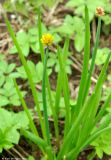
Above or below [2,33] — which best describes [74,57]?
below

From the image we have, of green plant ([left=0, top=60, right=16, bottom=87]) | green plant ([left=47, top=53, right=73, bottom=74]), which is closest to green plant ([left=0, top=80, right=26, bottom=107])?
green plant ([left=0, top=60, right=16, bottom=87])

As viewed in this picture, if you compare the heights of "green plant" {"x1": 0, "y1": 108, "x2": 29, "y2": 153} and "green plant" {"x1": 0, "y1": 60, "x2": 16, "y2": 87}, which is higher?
"green plant" {"x1": 0, "y1": 60, "x2": 16, "y2": 87}

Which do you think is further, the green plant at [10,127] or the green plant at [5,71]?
the green plant at [5,71]

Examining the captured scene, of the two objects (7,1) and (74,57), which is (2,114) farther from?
(7,1)

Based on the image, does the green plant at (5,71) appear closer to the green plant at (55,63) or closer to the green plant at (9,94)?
the green plant at (9,94)

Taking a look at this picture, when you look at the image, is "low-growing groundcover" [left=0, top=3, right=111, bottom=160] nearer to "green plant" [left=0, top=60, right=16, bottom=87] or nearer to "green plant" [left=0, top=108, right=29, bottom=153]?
"green plant" [left=0, top=108, right=29, bottom=153]

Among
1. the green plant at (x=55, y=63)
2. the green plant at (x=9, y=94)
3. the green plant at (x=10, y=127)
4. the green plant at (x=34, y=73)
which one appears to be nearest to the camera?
the green plant at (x=10, y=127)

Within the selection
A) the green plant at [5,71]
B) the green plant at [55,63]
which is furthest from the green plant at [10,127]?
the green plant at [55,63]

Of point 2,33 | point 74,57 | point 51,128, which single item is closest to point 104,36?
point 74,57

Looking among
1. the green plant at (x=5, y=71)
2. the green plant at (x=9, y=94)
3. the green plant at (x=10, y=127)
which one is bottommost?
the green plant at (x=10, y=127)
